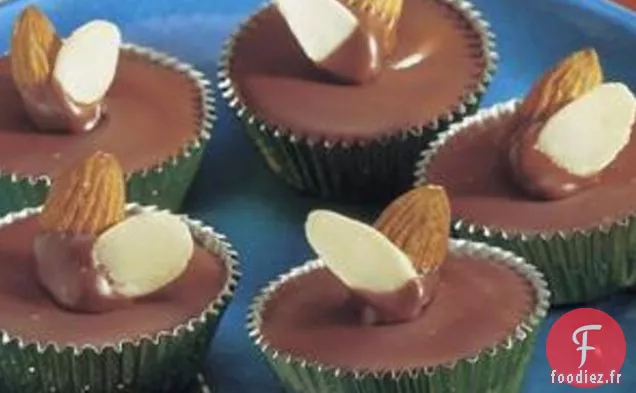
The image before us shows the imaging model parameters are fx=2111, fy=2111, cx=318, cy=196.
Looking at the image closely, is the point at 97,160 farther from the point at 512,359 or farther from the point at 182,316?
the point at 512,359

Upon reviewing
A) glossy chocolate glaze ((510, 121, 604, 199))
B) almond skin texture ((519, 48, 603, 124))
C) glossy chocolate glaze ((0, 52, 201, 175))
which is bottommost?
glossy chocolate glaze ((0, 52, 201, 175))

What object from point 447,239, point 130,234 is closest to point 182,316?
point 130,234

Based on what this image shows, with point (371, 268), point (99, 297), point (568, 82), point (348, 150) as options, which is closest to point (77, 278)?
point (99, 297)

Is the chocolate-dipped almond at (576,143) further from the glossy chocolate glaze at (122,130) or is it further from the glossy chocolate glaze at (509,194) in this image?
the glossy chocolate glaze at (122,130)

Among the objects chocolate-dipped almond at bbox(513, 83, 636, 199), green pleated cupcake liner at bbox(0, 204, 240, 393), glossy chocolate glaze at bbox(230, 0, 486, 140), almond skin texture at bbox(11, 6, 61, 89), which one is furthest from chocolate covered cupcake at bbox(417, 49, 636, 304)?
almond skin texture at bbox(11, 6, 61, 89)

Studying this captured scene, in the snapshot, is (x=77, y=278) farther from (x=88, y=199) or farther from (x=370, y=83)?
(x=370, y=83)

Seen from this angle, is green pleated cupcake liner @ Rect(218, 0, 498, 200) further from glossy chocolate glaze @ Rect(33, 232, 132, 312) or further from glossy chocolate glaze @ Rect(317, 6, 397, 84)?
glossy chocolate glaze @ Rect(33, 232, 132, 312)

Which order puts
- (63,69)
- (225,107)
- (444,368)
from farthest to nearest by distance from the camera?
(225,107) < (63,69) < (444,368)
